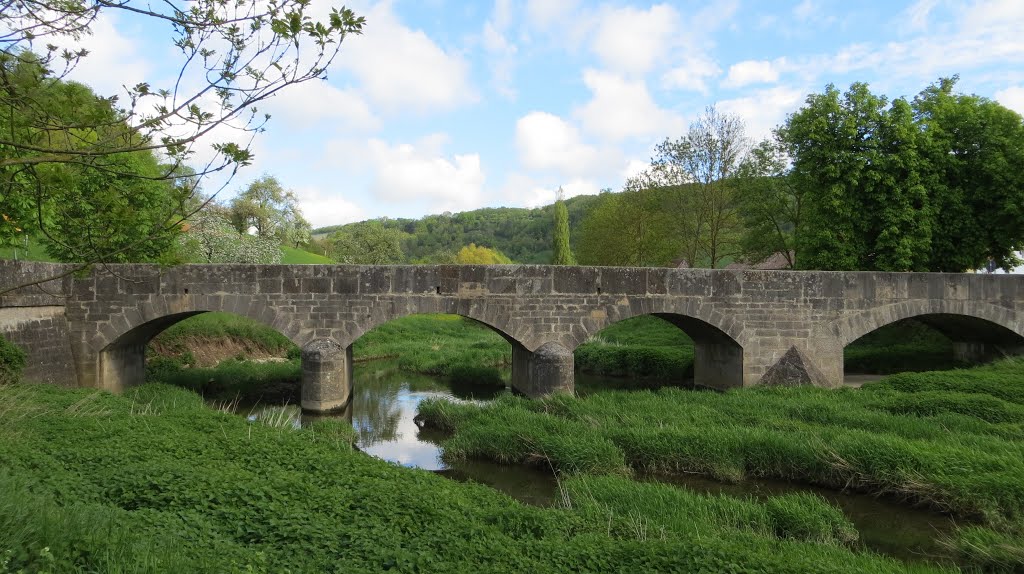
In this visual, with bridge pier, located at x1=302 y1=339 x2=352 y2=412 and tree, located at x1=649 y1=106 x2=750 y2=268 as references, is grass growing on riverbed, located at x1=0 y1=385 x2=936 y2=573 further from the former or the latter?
tree, located at x1=649 y1=106 x2=750 y2=268

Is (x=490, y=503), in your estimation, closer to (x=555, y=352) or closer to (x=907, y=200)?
(x=555, y=352)

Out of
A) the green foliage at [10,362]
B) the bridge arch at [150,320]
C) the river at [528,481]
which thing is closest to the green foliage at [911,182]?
the river at [528,481]

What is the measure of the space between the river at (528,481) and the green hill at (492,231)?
4359cm

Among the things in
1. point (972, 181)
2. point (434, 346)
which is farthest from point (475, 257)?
point (972, 181)

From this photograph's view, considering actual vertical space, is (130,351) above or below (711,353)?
above

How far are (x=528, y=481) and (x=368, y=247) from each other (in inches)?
1453

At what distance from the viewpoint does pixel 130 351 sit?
14227 millimetres

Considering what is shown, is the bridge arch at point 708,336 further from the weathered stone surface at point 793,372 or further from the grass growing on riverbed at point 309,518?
the grass growing on riverbed at point 309,518

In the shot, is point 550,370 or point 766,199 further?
point 766,199

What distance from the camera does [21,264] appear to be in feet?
37.4

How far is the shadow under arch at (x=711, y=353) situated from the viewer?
571 inches

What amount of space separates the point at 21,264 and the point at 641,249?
880 inches

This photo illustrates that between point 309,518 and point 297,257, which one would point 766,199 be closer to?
point 309,518

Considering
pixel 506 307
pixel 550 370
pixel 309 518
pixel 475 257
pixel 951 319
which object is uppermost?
pixel 475 257
